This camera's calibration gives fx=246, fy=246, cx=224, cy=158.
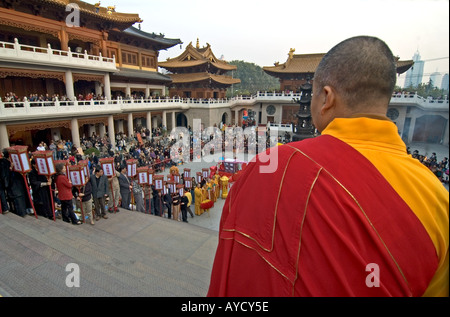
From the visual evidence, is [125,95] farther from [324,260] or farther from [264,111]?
[324,260]

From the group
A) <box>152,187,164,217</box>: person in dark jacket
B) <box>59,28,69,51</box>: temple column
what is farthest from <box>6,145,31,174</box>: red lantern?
<box>59,28,69,51</box>: temple column

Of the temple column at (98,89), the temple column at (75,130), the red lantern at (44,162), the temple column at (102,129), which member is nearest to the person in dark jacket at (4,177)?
the red lantern at (44,162)

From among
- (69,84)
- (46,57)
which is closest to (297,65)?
(69,84)

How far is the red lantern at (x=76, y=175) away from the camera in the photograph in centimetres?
577

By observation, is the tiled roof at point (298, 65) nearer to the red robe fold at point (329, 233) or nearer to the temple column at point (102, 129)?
the temple column at point (102, 129)

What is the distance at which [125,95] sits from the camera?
2320cm

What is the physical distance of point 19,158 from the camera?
519 centimetres

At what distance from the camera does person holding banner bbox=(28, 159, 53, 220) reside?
558cm

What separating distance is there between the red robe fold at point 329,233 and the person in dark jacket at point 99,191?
243 inches

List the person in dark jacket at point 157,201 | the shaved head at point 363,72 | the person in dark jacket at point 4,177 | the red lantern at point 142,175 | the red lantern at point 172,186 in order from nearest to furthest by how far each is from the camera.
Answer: the shaved head at point 363,72 → the person in dark jacket at point 4,177 → the red lantern at point 142,175 → the person in dark jacket at point 157,201 → the red lantern at point 172,186

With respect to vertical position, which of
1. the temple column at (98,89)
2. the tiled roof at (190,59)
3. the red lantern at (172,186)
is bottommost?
the red lantern at (172,186)

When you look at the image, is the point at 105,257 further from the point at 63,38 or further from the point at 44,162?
the point at 63,38

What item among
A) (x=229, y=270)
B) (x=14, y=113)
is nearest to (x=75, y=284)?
(x=229, y=270)
